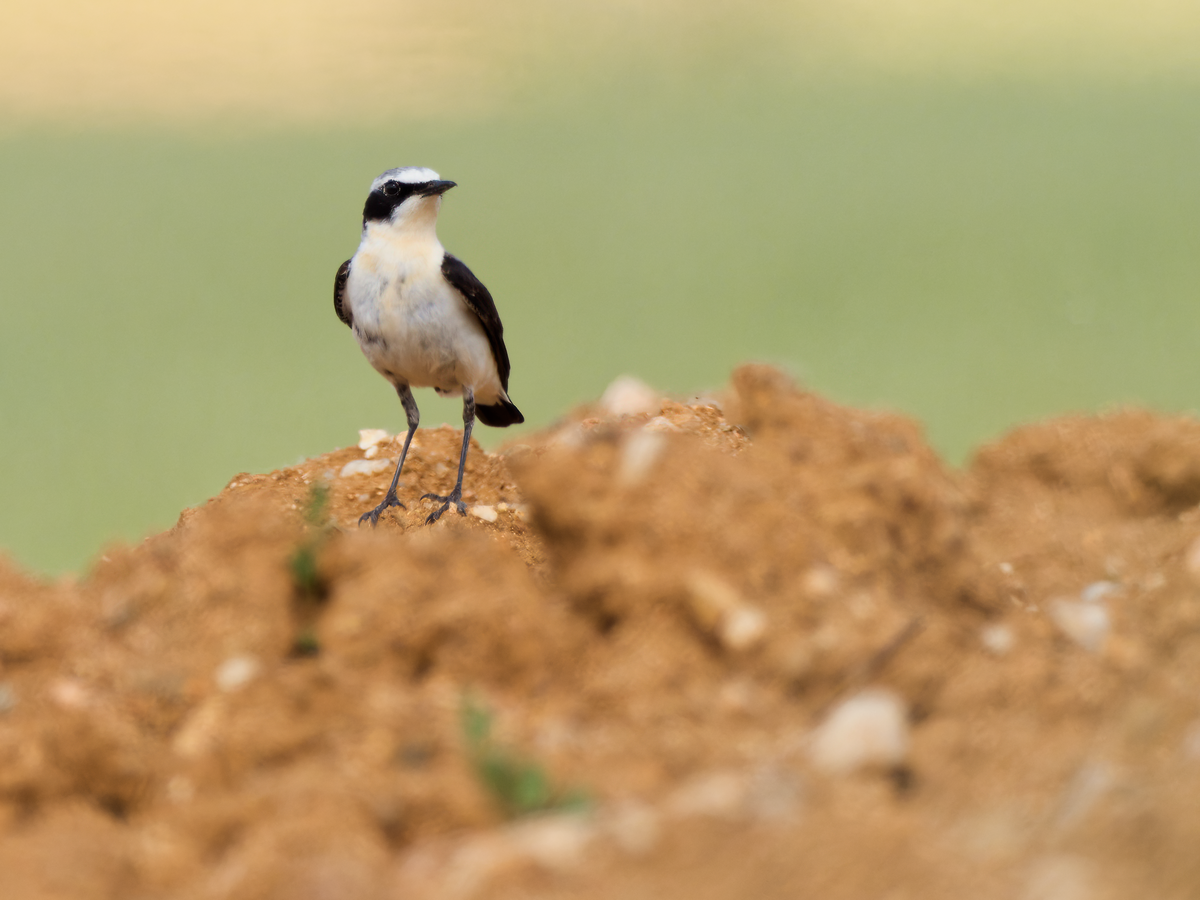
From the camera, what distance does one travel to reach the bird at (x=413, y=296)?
272 inches

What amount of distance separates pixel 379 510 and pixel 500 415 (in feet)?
6.46

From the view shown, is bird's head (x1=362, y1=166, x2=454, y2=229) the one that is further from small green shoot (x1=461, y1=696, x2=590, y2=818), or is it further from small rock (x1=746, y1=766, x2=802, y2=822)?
small rock (x1=746, y1=766, x2=802, y2=822)

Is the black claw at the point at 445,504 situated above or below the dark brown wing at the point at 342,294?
below

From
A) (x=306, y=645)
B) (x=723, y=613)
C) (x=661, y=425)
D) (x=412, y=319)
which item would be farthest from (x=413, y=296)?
(x=723, y=613)

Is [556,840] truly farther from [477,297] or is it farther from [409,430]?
[409,430]

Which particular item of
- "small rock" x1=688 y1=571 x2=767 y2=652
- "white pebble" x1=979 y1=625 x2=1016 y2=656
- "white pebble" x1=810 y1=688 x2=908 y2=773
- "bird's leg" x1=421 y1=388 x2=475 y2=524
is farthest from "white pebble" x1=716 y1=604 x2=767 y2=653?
"bird's leg" x1=421 y1=388 x2=475 y2=524

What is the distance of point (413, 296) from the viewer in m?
6.89

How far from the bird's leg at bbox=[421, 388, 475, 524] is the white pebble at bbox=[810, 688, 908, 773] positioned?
383 centimetres

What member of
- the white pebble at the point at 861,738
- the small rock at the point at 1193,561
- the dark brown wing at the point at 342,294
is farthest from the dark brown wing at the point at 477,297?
the white pebble at the point at 861,738

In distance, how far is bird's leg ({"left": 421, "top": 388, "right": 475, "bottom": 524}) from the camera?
672 cm

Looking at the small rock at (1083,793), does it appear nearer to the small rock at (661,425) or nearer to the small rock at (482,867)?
the small rock at (482,867)

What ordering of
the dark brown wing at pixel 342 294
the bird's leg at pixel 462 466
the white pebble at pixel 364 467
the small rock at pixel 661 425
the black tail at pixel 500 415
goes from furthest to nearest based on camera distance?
the black tail at pixel 500 415 < the white pebble at pixel 364 467 < the dark brown wing at pixel 342 294 < the bird's leg at pixel 462 466 < the small rock at pixel 661 425

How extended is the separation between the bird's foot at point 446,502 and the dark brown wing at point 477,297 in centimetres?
101

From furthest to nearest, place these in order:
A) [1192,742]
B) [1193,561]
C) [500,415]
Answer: [500,415] → [1193,561] → [1192,742]
